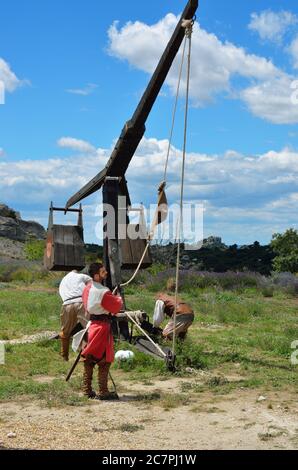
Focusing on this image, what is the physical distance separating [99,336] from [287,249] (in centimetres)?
2506

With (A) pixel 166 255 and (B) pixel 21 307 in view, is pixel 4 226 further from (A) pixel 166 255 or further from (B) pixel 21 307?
(B) pixel 21 307

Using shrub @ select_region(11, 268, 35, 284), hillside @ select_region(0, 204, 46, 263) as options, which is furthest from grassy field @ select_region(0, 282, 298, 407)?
hillside @ select_region(0, 204, 46, 263)

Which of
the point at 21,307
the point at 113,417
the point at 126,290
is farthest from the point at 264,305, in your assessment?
the point at 113,417

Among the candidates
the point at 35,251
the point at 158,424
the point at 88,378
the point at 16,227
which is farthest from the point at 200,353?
the point at 16,227

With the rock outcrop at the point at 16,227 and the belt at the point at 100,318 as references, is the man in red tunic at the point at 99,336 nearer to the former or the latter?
the belt at the point at 100,318

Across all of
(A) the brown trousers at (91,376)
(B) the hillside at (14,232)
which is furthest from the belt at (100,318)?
(B) the hillside at (14,232)

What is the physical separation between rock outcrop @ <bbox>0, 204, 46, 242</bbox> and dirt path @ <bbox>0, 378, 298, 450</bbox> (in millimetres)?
38752

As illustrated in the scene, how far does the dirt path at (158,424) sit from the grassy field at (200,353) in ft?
1.12

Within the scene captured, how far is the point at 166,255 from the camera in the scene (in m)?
31.0

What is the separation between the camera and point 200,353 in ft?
34.5

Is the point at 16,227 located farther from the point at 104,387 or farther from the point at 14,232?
the point at 104,387

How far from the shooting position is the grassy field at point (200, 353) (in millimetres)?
8406

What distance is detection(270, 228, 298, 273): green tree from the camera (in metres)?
31.5

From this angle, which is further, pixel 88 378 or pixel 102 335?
pixel 102 335
